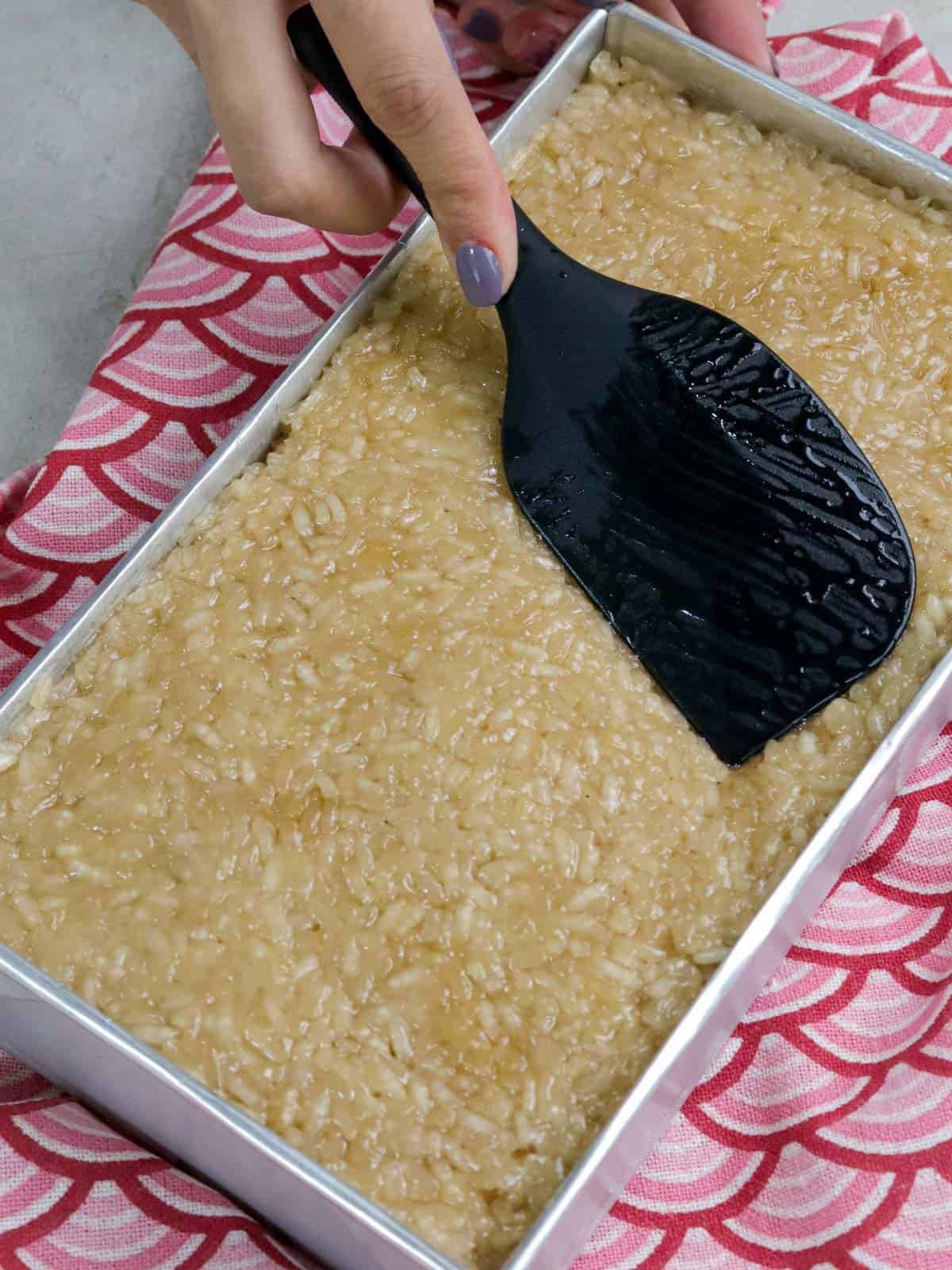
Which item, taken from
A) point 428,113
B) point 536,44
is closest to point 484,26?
point 536,44

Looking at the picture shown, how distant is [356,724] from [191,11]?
78cm

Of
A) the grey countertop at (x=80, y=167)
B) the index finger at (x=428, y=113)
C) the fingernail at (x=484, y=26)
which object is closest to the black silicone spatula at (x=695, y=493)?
the index finger at (x=428, y=113)

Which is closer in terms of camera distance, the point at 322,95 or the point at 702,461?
the point at 702,461

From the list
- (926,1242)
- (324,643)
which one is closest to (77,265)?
(324,643)

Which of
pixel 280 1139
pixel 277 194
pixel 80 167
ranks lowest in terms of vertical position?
pixel 280 1139

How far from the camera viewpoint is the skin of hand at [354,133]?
145 cm

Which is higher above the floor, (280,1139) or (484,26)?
(484,26)

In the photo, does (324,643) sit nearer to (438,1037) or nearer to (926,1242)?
(438,1037)

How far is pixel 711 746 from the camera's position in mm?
1500

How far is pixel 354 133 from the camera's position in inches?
67.2

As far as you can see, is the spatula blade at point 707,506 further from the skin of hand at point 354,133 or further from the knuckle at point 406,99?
the knuckle at point 406,99

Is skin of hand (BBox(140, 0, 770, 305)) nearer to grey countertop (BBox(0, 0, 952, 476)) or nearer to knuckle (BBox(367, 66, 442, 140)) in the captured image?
knuckle (BBox(367, 66, 442, 140))

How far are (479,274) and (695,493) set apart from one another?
13.8 inches

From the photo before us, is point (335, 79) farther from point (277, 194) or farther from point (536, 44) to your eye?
point (536, 44)
